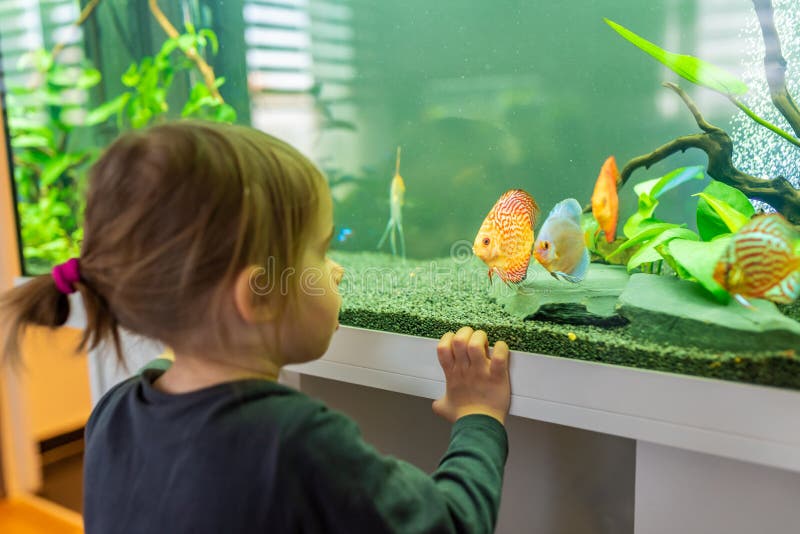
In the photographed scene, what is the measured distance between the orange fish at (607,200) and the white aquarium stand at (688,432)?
21 centimetres

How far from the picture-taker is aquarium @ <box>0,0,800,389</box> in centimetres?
75

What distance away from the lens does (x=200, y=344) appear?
25.7 inches

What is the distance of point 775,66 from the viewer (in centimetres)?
76

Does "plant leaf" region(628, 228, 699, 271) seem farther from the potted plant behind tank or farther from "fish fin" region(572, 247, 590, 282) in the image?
the potted plant behind tank

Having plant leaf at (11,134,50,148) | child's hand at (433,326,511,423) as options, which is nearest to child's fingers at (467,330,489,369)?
child's hand at (433,326,511,423)

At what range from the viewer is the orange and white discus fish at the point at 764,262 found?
0.65 meters

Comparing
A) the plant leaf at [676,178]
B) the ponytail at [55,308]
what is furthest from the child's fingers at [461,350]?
the ponytail at [55,308]

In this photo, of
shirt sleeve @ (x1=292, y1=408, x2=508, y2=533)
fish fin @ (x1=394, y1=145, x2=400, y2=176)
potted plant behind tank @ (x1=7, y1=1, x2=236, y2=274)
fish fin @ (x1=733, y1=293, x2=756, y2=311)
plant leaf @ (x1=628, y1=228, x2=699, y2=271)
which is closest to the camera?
shirt sleeve @ (x1=292, y1=408, x2=508, y2=533)

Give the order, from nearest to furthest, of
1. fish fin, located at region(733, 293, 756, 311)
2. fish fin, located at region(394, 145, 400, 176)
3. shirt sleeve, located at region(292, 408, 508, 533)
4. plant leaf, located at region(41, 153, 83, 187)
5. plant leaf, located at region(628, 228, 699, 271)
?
shirt sleeve, located at region(292, 408, 508, 533)
fish fin, located at region(733, 293, 756, 311)
plant leaf, located at region(628, 228, 699, 271)
fish fin, located at region(394, 145, 400, 176)
plant leaf, located at region(41, 153, 83, 187)

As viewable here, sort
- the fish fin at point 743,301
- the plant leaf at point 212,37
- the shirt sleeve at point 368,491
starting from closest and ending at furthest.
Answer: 1. the shirt sleeve at point 368,491
2. the fish fin at point 743,301
3. the plant leaf at point 212,37

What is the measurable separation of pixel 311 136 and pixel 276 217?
70cm

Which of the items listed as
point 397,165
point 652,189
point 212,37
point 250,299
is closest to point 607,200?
point 652,189

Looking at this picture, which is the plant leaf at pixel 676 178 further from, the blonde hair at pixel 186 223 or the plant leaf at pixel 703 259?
the blonde hair at pixel 186 223

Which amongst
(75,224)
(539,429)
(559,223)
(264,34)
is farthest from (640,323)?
(75,224)
